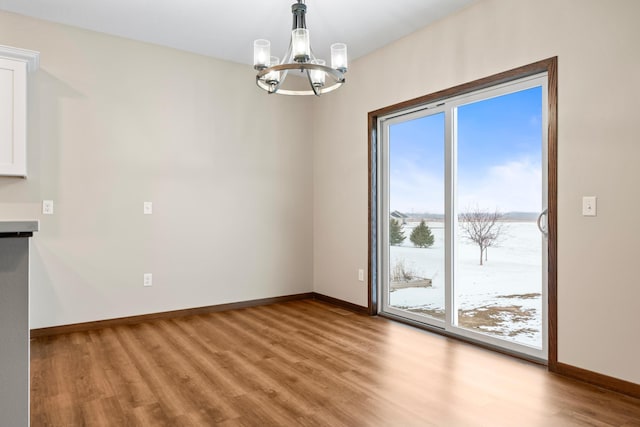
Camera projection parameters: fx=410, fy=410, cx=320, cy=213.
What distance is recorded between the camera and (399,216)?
163 inches

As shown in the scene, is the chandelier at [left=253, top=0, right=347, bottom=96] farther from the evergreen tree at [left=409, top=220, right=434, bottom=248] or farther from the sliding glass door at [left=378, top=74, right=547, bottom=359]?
the evergreen tree at [left=409, top=220, right=434, bottom=248]

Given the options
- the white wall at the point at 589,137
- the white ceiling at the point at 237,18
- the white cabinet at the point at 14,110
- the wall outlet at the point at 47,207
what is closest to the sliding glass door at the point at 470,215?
the white wall at the point at 589,137

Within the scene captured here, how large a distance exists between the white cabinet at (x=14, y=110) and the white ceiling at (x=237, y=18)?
473mm

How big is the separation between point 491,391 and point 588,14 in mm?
Result: 2390

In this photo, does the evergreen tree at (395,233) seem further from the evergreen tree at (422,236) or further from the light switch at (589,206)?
the light switch at (589,206)

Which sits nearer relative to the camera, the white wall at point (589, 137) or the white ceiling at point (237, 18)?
the white wall at point (589, 137)

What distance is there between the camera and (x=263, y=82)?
2.64 meters

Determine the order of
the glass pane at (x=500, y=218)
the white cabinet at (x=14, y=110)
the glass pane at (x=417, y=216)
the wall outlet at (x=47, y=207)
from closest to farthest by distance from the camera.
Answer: the glass pane at (x=500, y=218)
the white cabinet at (x=14, y=110)
the wall outlet at (x=47, y=207)
the glass pane at (x=417, y=216)

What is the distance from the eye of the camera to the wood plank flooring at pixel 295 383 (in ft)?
6.95

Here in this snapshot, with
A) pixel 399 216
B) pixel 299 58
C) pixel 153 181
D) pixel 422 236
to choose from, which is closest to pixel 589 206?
pixel 422 236

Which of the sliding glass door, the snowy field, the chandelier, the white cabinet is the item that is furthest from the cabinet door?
the snowy field

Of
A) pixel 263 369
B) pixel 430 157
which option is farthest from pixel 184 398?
pixel 430 157

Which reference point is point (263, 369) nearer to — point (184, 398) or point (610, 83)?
point (184, 398)

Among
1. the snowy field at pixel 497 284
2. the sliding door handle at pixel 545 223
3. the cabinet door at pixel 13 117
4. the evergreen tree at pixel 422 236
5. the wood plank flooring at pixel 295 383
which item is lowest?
the wood plank flooring at pixel 295 383
